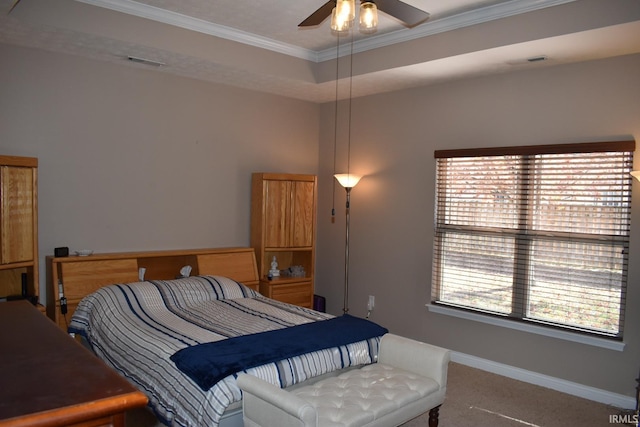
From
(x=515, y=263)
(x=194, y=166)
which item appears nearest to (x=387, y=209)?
(x=515, y=263)

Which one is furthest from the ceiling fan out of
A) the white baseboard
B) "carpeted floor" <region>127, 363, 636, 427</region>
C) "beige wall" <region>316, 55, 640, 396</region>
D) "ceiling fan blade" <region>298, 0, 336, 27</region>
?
the white baseboard

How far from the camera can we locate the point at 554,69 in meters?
3.79

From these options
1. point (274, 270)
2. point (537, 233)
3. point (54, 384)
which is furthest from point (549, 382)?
point (54, 384)

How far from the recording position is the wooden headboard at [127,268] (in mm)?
3732

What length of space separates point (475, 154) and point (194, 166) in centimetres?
258

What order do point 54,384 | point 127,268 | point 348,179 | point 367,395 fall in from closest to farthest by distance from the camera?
point 54,384, point 367,395, point 127,268, point 348,179

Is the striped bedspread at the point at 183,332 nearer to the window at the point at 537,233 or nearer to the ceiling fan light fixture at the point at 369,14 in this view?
the window at the point at 537,233

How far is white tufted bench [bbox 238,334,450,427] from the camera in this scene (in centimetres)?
226

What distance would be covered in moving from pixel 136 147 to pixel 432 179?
8.85 feet

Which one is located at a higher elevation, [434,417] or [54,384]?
[54,384]

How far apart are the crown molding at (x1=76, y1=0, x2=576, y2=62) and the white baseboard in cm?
272

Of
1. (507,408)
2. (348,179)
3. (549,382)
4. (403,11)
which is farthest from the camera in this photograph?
(348,179)

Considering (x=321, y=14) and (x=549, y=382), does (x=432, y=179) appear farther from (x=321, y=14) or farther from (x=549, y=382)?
(x=321, y=14)

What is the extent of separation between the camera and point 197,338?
299 centimetres
